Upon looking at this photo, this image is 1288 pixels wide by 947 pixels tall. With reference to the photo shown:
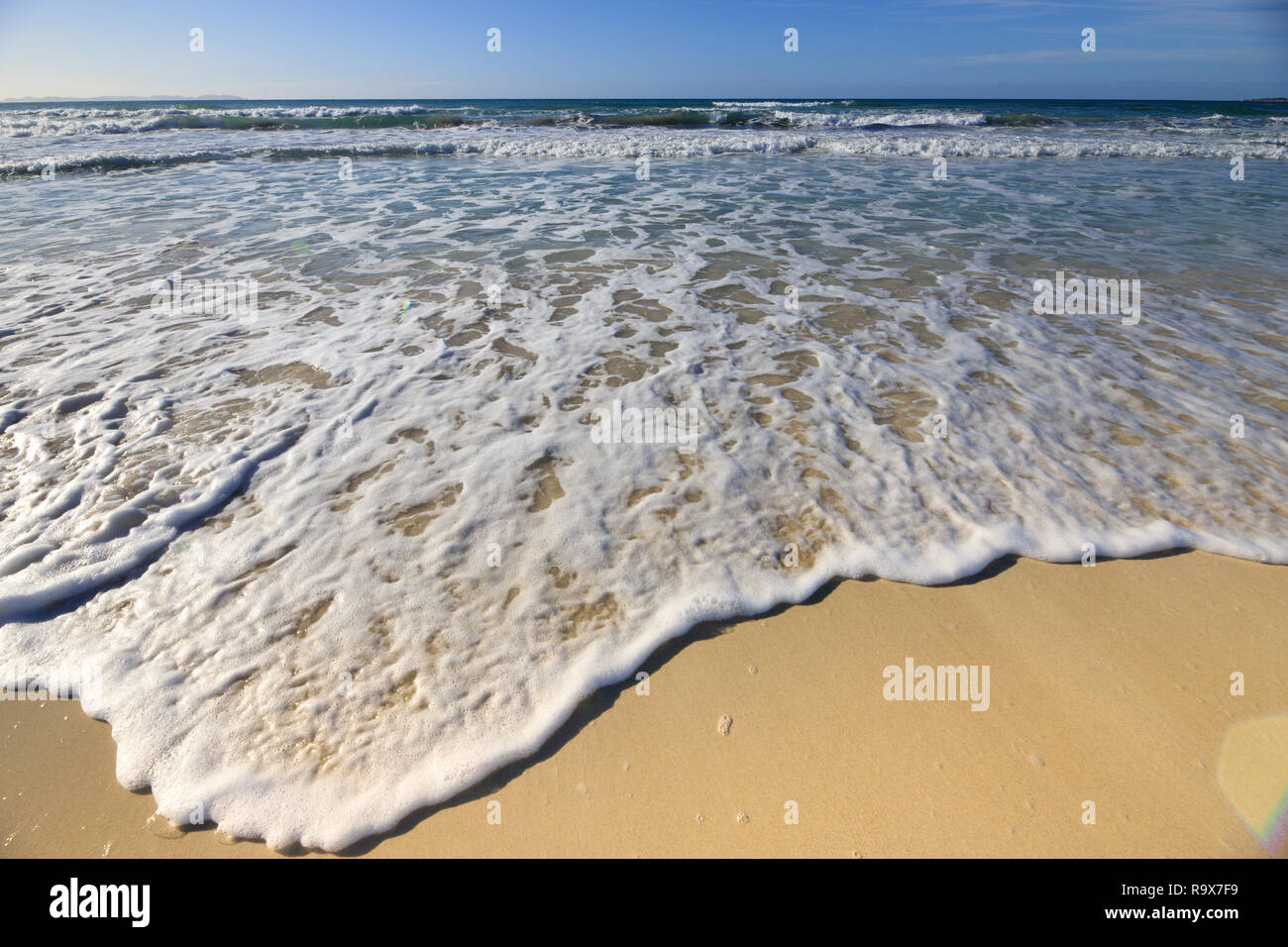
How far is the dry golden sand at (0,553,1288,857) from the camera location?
69.3 inches

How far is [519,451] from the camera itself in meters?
3.48

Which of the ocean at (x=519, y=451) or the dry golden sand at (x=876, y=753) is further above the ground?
the ocean at (x=519, y=451)

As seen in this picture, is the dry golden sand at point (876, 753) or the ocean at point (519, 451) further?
the ocean at point (519, 451)

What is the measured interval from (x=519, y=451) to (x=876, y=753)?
92.9 inches

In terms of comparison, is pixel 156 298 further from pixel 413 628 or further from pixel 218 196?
pixel 218 196

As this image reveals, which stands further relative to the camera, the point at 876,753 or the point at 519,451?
the point at 519,451

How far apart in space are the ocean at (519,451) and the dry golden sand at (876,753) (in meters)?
0.14

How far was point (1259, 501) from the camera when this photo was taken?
299cm

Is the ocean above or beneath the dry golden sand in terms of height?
above

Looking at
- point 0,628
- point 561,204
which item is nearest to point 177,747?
point 0,628

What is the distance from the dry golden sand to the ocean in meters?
0.14

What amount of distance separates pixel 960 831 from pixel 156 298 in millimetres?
7536

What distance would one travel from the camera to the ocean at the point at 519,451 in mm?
2186
